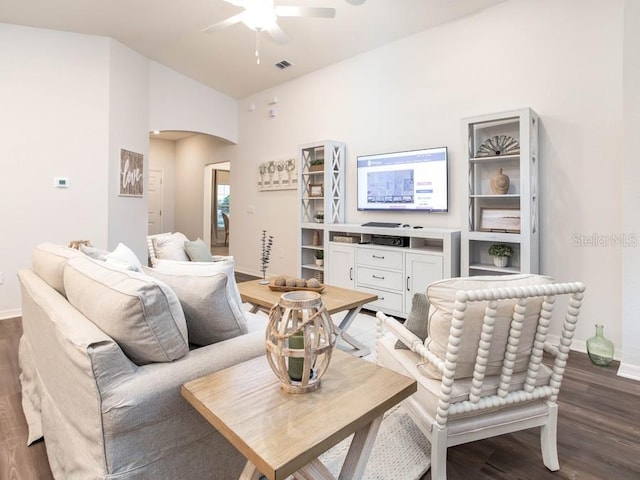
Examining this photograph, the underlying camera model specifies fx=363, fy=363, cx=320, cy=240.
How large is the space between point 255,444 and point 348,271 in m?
3.38

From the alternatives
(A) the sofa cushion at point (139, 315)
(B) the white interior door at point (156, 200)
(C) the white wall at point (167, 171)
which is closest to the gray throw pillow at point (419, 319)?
(A) the sofa cushion at point (139, 315)

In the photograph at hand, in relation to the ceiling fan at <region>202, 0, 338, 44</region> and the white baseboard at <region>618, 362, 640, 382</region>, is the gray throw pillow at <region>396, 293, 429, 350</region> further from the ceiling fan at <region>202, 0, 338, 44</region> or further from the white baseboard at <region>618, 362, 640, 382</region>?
the ceiling fan at <region>202, 0, 338, 44</region>

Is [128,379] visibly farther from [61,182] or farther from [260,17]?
[61,182]

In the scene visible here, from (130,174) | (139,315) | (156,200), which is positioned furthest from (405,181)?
Result: (156,200)

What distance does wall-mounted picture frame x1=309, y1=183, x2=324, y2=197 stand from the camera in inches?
189

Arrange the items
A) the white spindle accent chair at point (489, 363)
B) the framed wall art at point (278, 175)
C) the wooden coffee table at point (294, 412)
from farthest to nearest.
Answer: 1. the framed wall art at point (278, 175)
2. the white spindle accent chair at point (489, 363)
3. the wooden coffee table at point (294, 412)

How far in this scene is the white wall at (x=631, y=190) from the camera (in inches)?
96.8

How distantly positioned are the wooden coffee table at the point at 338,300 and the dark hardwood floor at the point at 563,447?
1126 millimetres

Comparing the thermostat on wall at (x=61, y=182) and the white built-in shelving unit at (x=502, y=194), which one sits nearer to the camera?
the white built-in shelving unit at (x=502, y=194)

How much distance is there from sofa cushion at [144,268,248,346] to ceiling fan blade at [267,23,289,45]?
233 cm

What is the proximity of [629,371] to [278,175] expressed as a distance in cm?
468

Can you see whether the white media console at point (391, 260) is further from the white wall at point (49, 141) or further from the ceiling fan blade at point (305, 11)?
the white wall at point (49, 141)

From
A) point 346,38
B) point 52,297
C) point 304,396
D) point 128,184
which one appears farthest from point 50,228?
point 304,396

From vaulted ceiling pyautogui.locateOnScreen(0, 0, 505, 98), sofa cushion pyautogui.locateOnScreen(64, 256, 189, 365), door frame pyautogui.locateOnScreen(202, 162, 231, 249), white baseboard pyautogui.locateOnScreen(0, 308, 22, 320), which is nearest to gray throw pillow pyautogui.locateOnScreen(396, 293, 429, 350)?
sofa cushion pyautogui.locateOnScreen(64, 256, 189, 365)
